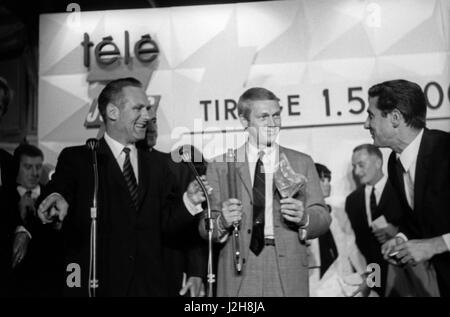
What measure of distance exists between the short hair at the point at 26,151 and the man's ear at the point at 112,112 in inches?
18.7

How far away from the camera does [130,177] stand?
12.4 ft

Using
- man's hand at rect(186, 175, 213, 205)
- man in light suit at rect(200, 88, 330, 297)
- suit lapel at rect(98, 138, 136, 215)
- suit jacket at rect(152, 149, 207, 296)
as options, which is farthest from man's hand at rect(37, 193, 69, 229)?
man in light suit at rect(200, 88, 330, 297)

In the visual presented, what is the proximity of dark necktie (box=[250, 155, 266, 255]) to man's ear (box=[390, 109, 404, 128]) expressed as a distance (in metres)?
0.86

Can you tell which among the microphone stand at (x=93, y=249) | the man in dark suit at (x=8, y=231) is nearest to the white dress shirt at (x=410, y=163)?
the microphone stand at (x=93, y=249)

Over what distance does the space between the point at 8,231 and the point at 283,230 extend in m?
1.65

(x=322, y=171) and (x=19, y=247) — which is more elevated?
(x=322, y=171)

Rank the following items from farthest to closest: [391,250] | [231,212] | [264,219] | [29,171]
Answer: [29,171] < [391,250] < [264,219] < [231,212]

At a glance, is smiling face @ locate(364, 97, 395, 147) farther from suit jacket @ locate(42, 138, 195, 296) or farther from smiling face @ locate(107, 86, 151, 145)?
smiling face @ locate(107, 86, 151, 145)

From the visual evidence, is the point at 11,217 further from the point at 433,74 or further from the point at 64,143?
the point at 433,74

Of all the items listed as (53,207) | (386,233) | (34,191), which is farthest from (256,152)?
(34,191)

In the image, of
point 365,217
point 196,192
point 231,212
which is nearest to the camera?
point 231,212

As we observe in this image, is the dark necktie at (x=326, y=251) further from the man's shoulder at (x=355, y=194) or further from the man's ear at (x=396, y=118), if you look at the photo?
the man's ear at (x=396, y=118)

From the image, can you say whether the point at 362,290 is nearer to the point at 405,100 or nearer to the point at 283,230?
the point at 283,230

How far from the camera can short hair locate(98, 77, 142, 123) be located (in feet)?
13.0
